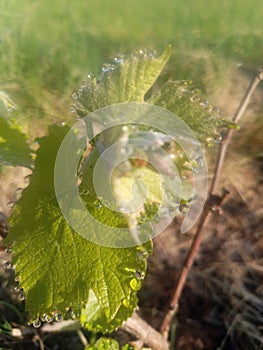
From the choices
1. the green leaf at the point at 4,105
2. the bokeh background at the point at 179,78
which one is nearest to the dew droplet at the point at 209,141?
the green leaf at the point at 4,105

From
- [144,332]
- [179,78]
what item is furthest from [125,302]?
[179,78]

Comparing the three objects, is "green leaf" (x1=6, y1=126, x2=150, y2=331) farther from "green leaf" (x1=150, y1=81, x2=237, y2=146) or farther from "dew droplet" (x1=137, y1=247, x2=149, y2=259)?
"green leaf" (x1=150, y1=81, x2=237, y2=146)

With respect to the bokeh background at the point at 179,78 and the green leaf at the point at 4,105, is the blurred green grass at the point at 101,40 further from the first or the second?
the green leaf at the point at 4,105

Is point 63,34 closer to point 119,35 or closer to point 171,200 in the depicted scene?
point 119,35

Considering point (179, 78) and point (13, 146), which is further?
Result: point (179, 78)

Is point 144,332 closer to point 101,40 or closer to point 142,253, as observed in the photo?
point 142,253

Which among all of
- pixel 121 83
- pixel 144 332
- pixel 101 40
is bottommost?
pixel 144 332

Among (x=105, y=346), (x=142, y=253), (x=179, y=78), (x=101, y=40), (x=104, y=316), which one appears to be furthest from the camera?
(x=101, y=40)
